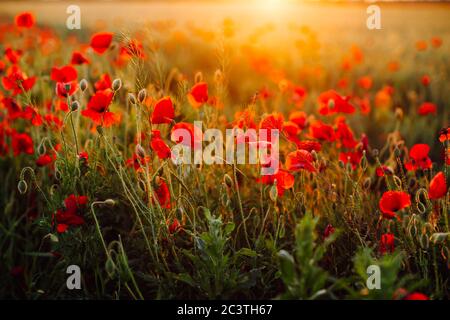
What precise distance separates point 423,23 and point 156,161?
24.5ft

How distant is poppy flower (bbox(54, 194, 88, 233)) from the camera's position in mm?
1519

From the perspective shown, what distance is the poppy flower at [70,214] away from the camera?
1519 millimetres

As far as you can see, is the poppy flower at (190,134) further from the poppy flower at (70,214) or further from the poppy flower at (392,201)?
the poppy flower at (392,201)

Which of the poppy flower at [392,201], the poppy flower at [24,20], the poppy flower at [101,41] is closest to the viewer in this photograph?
the poppy flower at [392,201]

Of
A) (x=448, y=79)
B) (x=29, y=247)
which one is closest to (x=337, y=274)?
(x=29, y=247)

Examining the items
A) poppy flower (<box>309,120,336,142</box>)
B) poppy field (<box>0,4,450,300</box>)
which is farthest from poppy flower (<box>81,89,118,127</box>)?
poppy flower (<box>309,120,336,142</box>)

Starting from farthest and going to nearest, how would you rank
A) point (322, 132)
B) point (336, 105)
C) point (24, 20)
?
point (24, 20) → point (336, 105) → point (322, 132)

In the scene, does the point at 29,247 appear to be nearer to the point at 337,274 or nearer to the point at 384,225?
the point at 337,274

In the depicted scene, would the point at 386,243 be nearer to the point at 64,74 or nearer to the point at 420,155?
the point at 420,155

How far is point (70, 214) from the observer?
5.02ft

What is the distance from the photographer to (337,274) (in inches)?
61.3

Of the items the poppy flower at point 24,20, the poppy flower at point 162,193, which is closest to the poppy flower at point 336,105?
the poppy flower at point 162,193

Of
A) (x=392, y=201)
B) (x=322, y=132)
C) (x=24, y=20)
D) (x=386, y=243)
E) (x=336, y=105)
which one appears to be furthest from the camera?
(x=24, y=20)

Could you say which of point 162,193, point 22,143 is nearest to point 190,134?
point 162,193
